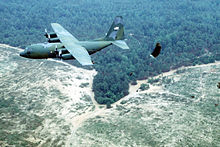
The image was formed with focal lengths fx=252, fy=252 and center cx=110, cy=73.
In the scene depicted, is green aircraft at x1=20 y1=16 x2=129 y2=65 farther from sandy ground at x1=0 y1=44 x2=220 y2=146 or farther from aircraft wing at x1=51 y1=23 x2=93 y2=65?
sandy ground at x1=0 y1=44 x2=220 y2=146

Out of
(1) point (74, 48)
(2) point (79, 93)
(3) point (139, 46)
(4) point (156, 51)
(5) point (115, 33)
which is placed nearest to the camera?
(4) point (156, 51)

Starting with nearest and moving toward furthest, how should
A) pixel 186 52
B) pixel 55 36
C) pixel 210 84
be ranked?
pixel 55 36
pixel 210 84
pixel 186 52

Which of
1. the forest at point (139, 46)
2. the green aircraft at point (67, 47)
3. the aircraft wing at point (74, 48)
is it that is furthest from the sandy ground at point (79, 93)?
the aircraft wing at point (74, 48)

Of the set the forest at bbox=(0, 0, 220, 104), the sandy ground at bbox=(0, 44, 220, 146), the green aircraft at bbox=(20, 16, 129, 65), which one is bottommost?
the sandy ground at bbox=(0, 44, 220, 146)

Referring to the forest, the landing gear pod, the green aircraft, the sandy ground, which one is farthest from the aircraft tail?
the forest

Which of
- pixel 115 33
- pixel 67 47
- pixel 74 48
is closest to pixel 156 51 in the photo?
pixel 74 48

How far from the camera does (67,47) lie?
51.2m

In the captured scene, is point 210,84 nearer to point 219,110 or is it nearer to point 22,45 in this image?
point 219,110

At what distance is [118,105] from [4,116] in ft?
123

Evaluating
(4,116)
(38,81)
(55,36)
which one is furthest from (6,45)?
(55,36)

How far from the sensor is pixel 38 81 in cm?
9906

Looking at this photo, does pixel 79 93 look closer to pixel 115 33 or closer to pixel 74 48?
pixel 115 33

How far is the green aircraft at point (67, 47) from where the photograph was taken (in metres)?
49.5

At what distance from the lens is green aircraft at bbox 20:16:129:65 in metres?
49.5
